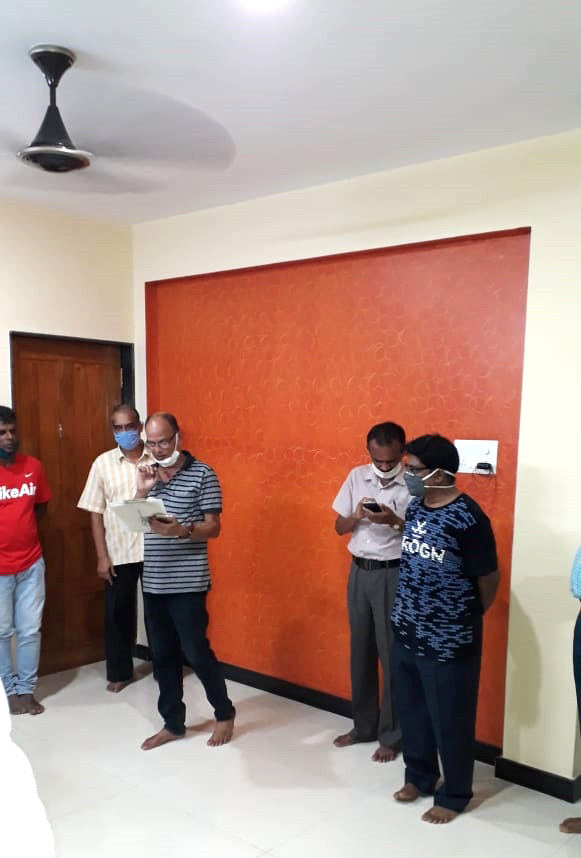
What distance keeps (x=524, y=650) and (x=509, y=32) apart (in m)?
2.24

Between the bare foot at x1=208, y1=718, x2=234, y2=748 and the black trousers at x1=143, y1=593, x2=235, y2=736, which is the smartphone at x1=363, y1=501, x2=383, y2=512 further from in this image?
the bare foot at x1=208, y1=718, x2=234, y2=748

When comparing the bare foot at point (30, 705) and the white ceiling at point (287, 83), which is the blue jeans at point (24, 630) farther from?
the white ceiling at point (287, 83)

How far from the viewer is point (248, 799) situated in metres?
2.74

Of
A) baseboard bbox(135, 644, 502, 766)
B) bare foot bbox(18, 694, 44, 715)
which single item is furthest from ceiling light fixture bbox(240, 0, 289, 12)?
bare foot bbox(18, 694, 44, 715)

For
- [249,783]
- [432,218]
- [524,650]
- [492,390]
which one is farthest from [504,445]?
[249,783]

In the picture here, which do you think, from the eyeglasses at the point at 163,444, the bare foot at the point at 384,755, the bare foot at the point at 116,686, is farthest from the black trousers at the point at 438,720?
the bare foot at the point at 116,686

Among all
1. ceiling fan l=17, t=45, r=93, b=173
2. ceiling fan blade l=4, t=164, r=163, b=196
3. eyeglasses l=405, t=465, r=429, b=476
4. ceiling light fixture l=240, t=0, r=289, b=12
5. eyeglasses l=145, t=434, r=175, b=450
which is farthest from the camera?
ceiling fan blade l=4, t=164, r=163, b=196

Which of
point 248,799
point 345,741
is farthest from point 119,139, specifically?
point 345,741

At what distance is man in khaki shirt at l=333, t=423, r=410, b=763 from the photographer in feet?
→ 9.86

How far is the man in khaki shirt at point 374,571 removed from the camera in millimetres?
3006

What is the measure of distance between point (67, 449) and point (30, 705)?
140cm

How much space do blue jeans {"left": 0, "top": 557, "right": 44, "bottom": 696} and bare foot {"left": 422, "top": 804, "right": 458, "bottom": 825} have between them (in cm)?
208

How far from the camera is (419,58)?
215cm

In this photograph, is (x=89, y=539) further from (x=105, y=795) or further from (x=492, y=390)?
(x=492, y=390)
